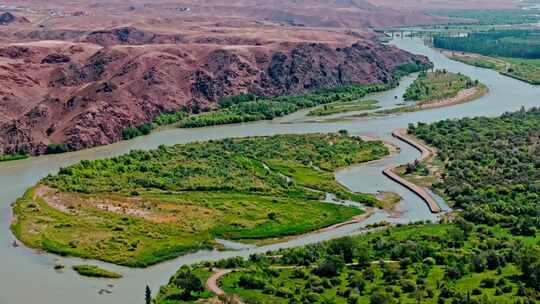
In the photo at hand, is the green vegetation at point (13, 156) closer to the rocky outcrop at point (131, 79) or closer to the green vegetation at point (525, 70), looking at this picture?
the rocky outcrop at point (131, 79)

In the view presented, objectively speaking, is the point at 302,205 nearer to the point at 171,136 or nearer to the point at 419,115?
the point at 171,136

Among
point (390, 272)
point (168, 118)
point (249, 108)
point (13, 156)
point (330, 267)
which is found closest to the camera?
point (390, 272)

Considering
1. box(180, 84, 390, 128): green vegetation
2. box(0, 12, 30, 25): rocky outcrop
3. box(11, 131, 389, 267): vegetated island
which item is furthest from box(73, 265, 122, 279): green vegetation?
box(0, 12, 30, 25): rocky outcrop

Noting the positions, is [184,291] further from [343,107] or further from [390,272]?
[343,107]

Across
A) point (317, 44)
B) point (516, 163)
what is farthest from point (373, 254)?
point (317, 44)

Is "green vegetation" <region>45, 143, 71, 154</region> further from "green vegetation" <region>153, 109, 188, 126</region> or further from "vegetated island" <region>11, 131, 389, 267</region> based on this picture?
"green vegetation" <region>153, 109, 188, 126</region>

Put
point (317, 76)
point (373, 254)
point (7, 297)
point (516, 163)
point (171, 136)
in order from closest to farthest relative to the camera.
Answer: point (7, 297), point (373, 254), point (516, 163), point (171, 136), point (317, 76)

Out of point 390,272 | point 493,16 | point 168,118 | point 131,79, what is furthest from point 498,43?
point 390,272
